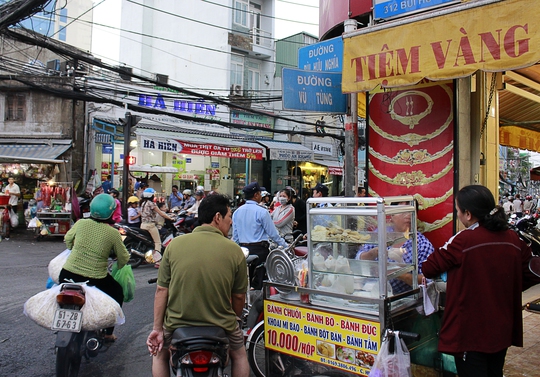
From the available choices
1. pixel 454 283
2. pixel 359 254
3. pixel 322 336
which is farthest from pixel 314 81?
pixel 454 283

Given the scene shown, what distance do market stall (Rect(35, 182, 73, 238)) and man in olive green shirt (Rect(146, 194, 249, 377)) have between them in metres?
11.2

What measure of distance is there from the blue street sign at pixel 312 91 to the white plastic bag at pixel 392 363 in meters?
3.36

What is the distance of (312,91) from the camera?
17.8 feet

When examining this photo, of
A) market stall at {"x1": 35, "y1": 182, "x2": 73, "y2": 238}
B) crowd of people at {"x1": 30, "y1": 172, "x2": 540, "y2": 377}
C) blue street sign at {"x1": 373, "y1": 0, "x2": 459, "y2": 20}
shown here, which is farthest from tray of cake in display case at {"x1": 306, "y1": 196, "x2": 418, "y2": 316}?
market stall at {"x1": 35, "y1": 182, "x2": 73, "y2": 238}

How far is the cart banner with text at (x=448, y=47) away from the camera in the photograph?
3.24 metres

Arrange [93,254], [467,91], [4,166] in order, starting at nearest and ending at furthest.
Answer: [93,254] < [467,91] < [4,166]

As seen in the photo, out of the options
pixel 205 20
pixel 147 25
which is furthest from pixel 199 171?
pixel 147 25

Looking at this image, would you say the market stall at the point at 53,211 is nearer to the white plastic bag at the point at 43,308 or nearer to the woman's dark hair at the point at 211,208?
the white plastic bag at the point at 43,308

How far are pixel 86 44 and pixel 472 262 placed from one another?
28.5 metres

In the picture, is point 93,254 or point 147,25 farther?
point 147,25

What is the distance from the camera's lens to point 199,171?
20922 mm

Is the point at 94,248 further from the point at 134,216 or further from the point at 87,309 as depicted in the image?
the point at 134,216

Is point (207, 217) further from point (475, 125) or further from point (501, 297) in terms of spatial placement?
point (475, 125)

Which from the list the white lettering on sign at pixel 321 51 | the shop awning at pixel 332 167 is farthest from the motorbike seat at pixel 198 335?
the shop awning at pixel 332 167
